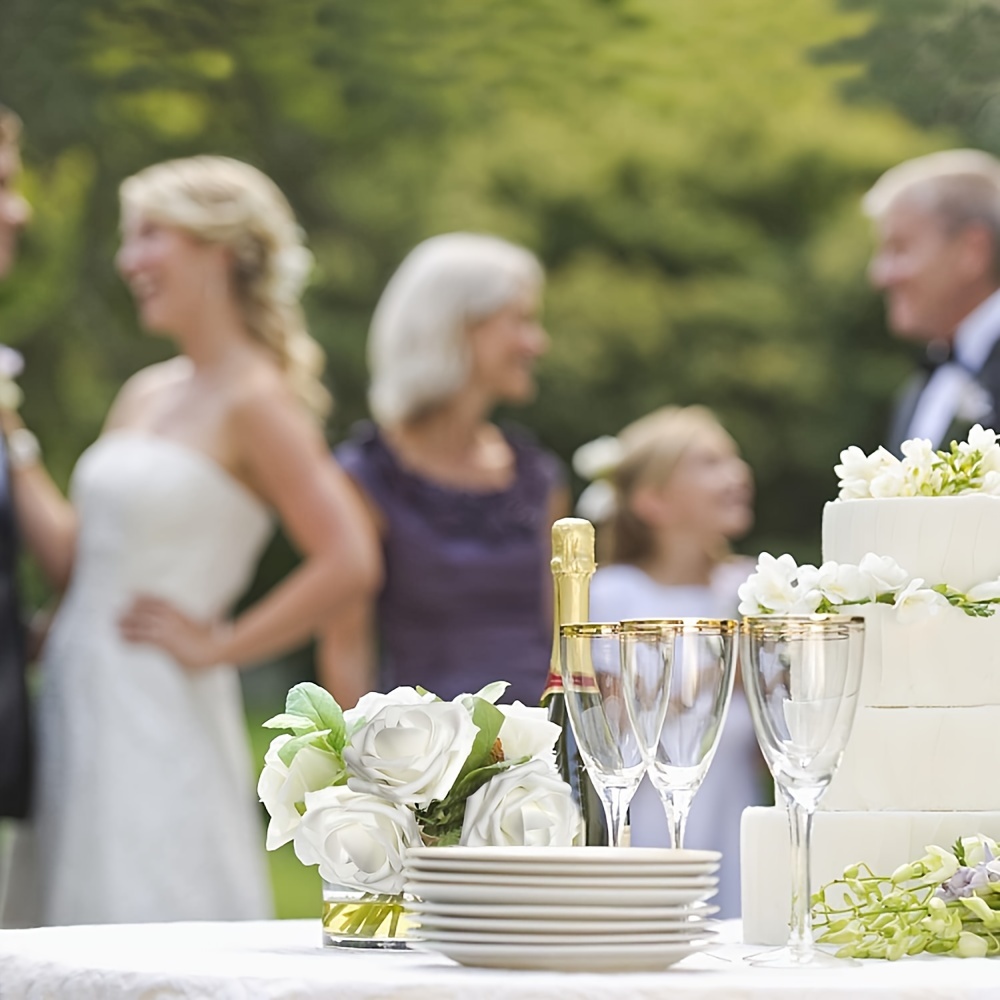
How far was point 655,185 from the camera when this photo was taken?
1083 cm

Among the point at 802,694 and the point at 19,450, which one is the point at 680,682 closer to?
the point at 802,694

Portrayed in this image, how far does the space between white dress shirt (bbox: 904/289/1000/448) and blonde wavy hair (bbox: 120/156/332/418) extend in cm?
123

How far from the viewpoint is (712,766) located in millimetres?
4277

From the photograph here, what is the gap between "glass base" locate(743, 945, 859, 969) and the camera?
107 cm

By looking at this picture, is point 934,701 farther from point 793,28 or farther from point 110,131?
point 110,131

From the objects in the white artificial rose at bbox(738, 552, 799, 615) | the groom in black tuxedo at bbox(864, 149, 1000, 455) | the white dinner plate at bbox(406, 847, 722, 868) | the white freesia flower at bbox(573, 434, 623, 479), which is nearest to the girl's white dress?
the white freesia flower at bbox(573, 434, 623, 479)

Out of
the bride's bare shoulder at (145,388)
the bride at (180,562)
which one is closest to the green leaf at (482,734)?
the bride at (180,562)

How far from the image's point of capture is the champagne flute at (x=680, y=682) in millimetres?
1083

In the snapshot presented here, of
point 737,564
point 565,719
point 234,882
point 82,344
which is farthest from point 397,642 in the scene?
point 82,344

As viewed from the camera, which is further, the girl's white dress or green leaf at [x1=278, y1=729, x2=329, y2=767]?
the girl's white dress

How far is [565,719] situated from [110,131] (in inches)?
314

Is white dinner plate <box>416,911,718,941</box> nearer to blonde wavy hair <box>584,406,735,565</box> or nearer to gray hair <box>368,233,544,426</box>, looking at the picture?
gray hair <box>368,233,544,426</box>

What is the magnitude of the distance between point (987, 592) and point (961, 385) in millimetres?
2577

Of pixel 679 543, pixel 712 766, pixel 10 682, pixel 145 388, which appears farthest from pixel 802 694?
pixel 679 543
